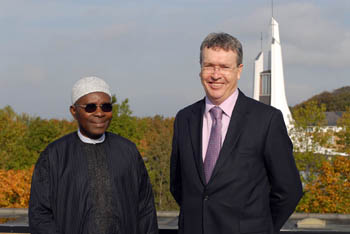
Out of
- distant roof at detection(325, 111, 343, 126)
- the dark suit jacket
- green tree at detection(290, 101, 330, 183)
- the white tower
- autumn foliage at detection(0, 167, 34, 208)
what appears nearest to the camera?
the dark suit jacket

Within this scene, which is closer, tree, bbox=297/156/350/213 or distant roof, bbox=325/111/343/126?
tree, bbox=297/156/350/213

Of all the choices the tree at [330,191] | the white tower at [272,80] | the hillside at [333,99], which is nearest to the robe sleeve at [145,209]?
the tree at [330,191]

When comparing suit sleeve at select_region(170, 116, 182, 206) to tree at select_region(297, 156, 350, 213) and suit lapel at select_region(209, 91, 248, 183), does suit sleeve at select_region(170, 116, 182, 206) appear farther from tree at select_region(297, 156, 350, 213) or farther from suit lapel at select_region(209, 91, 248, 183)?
tree at select_region(297, 156, 350, 213)

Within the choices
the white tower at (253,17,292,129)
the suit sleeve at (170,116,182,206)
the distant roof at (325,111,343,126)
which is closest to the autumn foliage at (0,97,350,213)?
the white tower at (253,17,292,129)

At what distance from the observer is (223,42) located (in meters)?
3.69

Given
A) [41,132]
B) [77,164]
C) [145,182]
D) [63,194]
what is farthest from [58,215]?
[41,132]

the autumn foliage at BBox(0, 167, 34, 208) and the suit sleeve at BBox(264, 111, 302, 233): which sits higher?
the suit sleeve at BBox(264, 111, 302, 233)

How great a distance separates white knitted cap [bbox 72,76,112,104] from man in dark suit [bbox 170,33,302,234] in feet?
2.37

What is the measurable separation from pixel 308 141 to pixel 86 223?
127 ft

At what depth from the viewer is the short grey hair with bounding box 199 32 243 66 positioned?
3697 millimetres

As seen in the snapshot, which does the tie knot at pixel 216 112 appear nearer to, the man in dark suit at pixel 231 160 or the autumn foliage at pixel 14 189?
the man in dark suit at pixel 231 160

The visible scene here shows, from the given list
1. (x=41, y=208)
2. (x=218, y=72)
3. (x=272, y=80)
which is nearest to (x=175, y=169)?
(x=218, y=72)

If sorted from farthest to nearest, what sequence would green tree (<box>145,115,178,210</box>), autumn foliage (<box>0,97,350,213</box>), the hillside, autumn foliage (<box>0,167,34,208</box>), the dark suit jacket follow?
the hillside < green tree (<box>145,115,178,210</box>) < autumn foliage (<box>0,97,350,213</box>) < autumn foliage (<box>0,167,34,208</box>) < the dark suit jacket

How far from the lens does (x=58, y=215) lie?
3.69 metres
